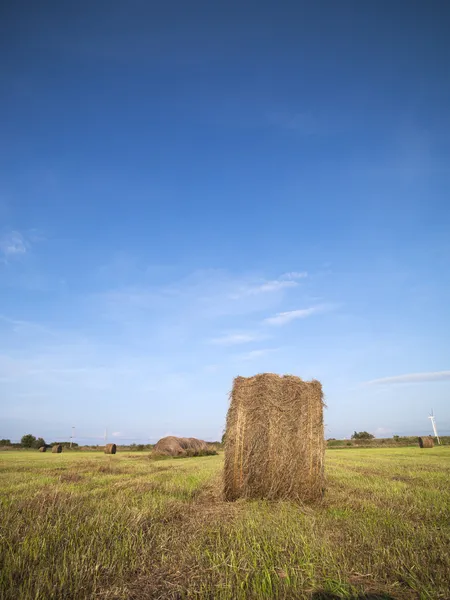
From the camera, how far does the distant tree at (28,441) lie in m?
50.9

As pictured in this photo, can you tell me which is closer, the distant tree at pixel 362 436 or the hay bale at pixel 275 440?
the hay bale at pixel 275 440

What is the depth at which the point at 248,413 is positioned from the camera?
8.05 metres

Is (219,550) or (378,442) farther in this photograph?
(378,442)

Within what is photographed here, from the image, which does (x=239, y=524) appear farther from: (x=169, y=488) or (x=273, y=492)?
(x=169, y=488)

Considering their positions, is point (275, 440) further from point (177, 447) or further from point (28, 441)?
point (28, 441)

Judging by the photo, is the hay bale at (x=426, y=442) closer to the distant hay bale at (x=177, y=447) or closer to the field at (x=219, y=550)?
the distant hay bale at (x=177, y=447)

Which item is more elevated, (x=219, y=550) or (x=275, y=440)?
(x=275, y=440)

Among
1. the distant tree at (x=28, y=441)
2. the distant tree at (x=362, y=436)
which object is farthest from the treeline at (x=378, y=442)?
the distant tree at (x=28, y=441)

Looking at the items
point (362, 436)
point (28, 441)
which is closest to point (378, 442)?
point (362, 436)

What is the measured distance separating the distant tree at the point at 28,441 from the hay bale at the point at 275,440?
178 ft

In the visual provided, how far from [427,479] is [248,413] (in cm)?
542

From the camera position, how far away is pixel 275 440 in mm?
7676

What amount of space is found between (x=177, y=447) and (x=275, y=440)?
1052 inches

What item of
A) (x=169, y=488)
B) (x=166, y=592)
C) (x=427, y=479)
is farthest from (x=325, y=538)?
(x=427, y=479)
